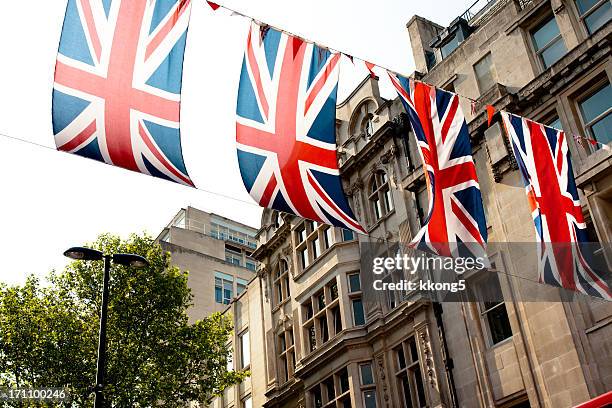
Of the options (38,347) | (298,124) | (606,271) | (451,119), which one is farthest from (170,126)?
(38,347)

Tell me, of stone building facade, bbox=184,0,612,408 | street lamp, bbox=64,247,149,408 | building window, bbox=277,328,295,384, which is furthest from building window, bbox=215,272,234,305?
street lamp, bbox=64,247,149,408

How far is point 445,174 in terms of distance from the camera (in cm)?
1530

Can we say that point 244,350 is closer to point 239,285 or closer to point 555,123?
point 239,285

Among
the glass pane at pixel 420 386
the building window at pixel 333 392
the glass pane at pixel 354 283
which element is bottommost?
the glass pane at pixel 420 386

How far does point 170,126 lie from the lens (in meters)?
13.1

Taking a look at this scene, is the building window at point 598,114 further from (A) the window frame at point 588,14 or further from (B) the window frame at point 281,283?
(B) the window frame at point 281,283

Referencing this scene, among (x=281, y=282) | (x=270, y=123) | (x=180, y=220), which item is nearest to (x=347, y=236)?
(x=281, y=282)

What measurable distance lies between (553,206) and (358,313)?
12605 mm

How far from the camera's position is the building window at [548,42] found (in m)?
22.3

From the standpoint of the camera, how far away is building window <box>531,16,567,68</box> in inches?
879

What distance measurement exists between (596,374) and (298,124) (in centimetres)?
1059

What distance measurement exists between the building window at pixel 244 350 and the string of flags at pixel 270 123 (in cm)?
2415

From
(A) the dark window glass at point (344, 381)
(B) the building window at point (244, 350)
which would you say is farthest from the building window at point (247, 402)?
(A) the dark window glass at point (344, 381)

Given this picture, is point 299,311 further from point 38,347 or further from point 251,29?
point 251,29
